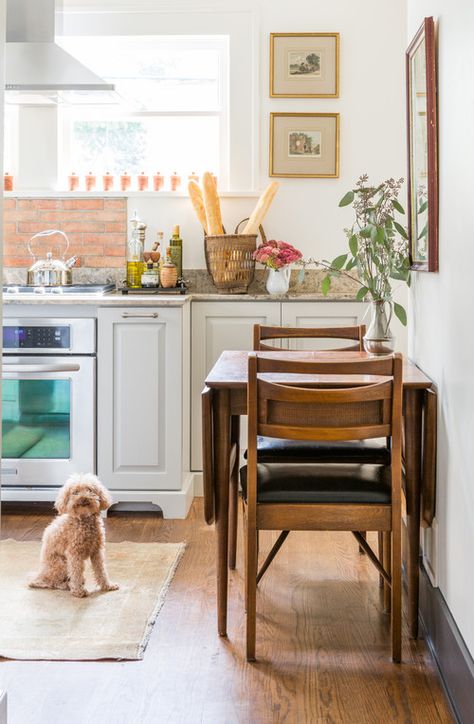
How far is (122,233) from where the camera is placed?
484 cm

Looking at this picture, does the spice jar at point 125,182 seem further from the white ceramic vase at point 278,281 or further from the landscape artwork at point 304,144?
the white ceramic vase at point 278,281

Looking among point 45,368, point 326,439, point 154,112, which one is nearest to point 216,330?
point 45,368

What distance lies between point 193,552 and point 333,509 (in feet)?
3.93

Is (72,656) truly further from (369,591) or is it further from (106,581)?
(369,591)

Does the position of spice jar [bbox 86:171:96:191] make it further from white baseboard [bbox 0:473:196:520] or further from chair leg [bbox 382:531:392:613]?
chair leg [bbox 382:531:392:613]

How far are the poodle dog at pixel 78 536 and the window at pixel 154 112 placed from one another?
2376 mm

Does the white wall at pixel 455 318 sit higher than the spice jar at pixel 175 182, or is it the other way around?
the spice jar at pixel 175 182

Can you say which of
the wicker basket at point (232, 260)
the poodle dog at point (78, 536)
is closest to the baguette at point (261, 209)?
the wicker basket at point (232, 260)

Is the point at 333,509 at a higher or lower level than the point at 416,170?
lower

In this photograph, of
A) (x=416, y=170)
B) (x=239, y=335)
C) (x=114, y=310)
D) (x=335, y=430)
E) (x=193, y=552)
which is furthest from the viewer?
(x=239, y=335)

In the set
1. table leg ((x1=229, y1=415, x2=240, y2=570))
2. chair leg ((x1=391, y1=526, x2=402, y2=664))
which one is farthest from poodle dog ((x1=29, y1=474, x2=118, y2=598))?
chair leg ((x1=391, y1=526, x2=402, y2=664))

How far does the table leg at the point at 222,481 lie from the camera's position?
2.66 metres

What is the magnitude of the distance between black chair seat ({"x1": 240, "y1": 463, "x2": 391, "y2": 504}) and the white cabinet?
1495 mm

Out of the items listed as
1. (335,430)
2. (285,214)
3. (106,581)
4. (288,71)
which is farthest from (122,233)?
(335,430)
